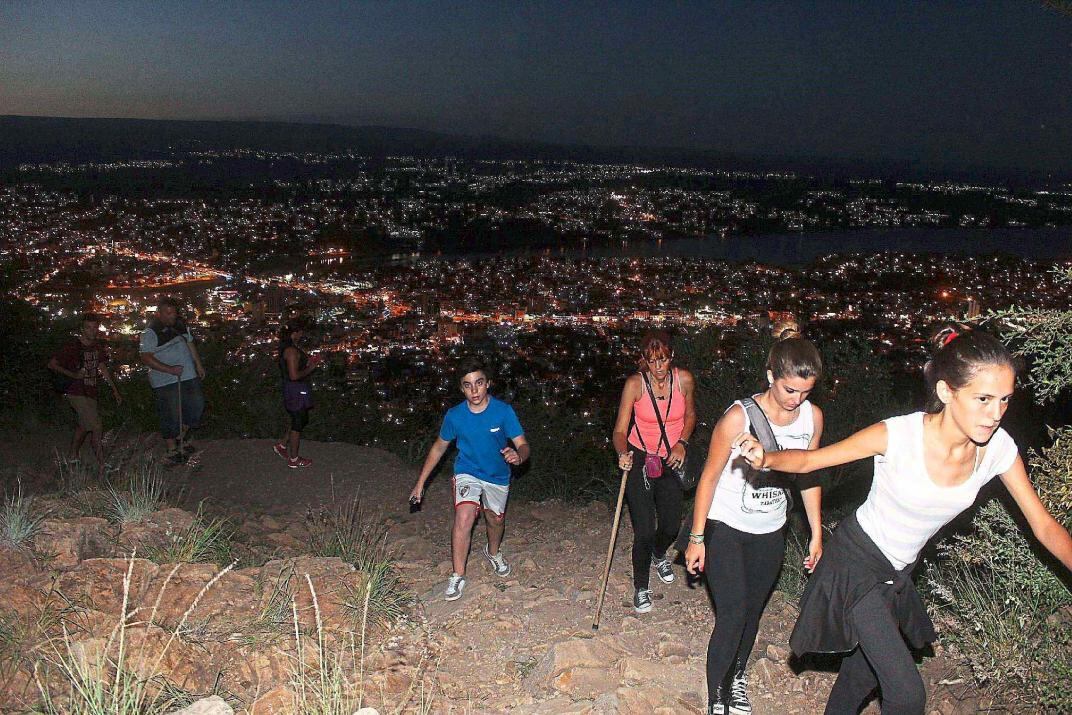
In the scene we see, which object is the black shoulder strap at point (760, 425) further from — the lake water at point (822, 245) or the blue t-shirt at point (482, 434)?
the lake water at point (822, 245)

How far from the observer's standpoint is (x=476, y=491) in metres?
5.27

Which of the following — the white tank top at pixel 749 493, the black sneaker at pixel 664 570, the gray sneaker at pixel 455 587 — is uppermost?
the white tank top at pixel 749 493

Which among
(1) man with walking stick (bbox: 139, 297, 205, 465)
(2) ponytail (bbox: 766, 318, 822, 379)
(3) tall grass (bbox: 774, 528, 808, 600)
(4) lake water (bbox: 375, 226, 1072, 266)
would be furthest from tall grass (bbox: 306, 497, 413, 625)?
(4) lake water (bbox: 375, 226, 1072, 266)

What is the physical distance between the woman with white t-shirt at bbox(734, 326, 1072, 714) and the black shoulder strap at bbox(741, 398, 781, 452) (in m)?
0.35

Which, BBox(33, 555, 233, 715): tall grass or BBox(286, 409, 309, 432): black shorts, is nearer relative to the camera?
BBox(33, 555, 233, 715): tall grass

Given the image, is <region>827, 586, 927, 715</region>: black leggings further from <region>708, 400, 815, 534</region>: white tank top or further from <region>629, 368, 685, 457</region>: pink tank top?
<region>629, 368, 685, 457</region>: pink tank top

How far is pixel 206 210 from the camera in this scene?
161 feet

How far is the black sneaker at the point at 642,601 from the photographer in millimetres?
4996

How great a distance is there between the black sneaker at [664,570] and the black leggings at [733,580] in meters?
1.61

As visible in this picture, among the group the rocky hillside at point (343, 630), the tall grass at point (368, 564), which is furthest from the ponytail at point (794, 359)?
the tall grass at point (368, 564)

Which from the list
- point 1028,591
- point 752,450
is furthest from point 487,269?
point 752,450

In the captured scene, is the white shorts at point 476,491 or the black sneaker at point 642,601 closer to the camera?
the black sneaker at point 642,601

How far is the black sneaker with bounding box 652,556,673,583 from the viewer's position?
544cm

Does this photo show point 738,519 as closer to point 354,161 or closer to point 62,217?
point 62,217
